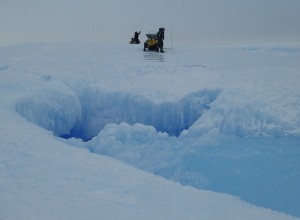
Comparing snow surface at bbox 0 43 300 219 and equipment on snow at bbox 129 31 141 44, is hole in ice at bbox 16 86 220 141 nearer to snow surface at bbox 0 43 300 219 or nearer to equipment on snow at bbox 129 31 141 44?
snow surface at bbox 0 43 300 219

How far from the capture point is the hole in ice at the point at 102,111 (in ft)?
29.4

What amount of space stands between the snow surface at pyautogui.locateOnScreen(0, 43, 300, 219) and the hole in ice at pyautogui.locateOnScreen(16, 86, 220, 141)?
27 mm

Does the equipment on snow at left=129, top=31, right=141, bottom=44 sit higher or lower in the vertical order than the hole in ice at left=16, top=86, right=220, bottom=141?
higher

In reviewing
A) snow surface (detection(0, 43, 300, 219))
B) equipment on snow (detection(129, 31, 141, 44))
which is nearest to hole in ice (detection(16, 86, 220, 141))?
snow surface (detection(0, 43, 300, 219))

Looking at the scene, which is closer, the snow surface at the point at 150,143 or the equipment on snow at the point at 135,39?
the snow surface at the point at 150,143

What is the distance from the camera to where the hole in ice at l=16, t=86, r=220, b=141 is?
896cm

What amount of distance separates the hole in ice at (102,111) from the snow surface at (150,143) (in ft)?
0.09

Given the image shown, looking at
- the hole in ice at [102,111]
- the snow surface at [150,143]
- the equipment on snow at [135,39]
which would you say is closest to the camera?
the snow surface at [150,143]

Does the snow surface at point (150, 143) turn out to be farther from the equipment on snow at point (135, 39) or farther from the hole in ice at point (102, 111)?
the equipment on snow at point (135, 39)

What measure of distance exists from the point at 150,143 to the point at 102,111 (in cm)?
326

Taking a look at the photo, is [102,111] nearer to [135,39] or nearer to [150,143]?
[150,143]

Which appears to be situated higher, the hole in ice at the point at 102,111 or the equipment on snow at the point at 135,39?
the equipment on snow at the point at 135,39

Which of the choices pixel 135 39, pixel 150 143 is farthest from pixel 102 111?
pixel 135 39

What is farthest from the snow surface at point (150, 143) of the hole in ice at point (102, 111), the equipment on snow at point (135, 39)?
the equipment on snow at point (135, 39)
